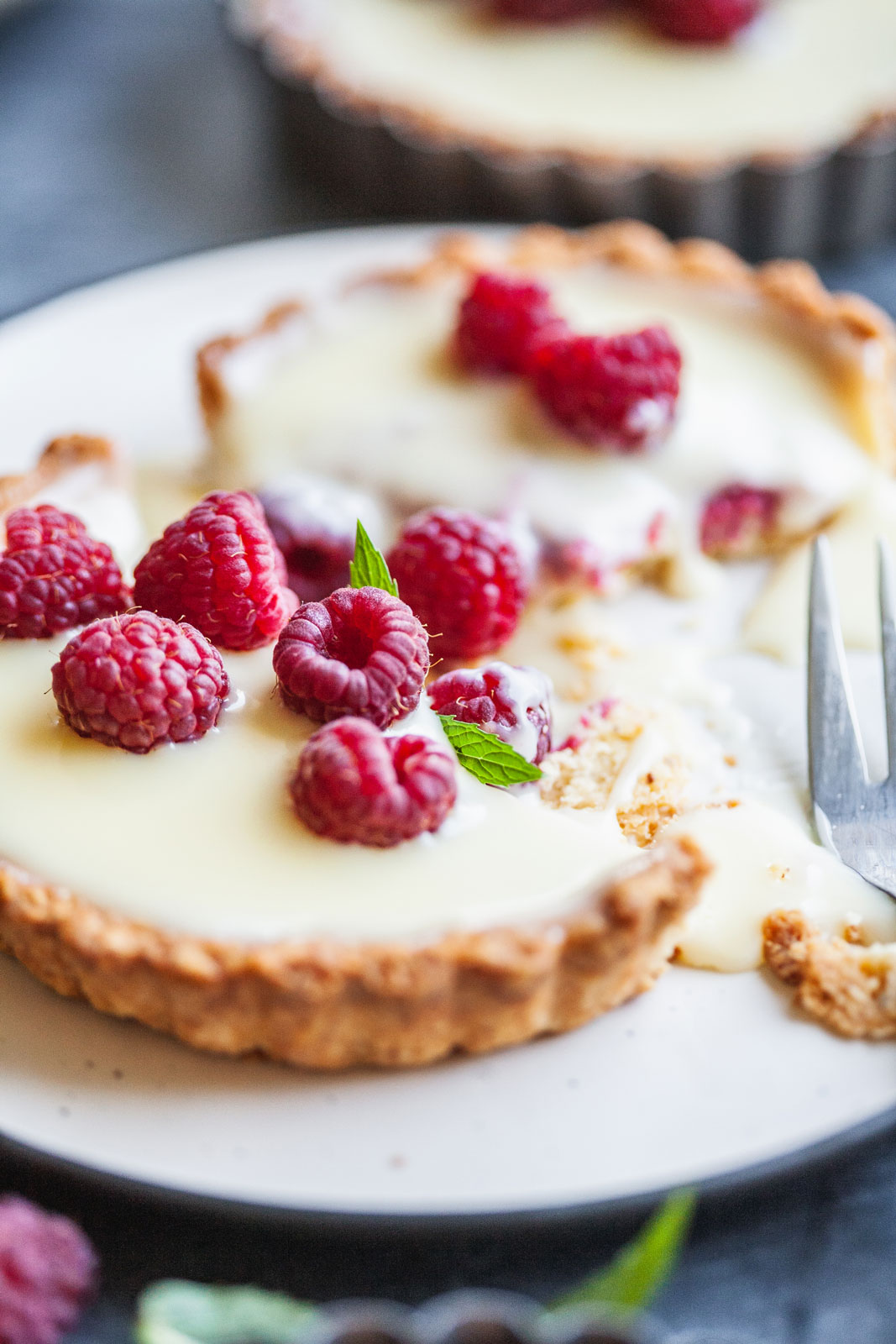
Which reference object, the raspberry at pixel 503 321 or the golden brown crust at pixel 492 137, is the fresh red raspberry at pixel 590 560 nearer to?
the raspberry at pixel 503 321

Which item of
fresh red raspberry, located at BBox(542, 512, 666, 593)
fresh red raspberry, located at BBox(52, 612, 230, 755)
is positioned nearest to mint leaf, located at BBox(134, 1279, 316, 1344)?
fresh red raspberry, located at BBox(52, 612, 230, 755)

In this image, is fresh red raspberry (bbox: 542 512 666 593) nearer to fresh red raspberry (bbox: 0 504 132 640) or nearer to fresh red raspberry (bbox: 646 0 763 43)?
fresh red raspberry (bbox: 0 504 132 640)

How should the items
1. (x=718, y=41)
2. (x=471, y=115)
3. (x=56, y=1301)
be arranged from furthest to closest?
(x=718, y=41)
(x=471, y=115)
(x=56, y=1301)

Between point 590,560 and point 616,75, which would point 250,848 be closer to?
point 590,560

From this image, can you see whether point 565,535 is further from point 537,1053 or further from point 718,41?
point 718,41

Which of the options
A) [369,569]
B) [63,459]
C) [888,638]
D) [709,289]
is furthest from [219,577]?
[709,289]

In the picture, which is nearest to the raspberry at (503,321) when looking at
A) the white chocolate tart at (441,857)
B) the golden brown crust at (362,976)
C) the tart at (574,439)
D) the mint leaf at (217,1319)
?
the tart at (574,439)

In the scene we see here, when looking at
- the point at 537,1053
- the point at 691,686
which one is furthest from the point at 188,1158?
the point at 691,686
